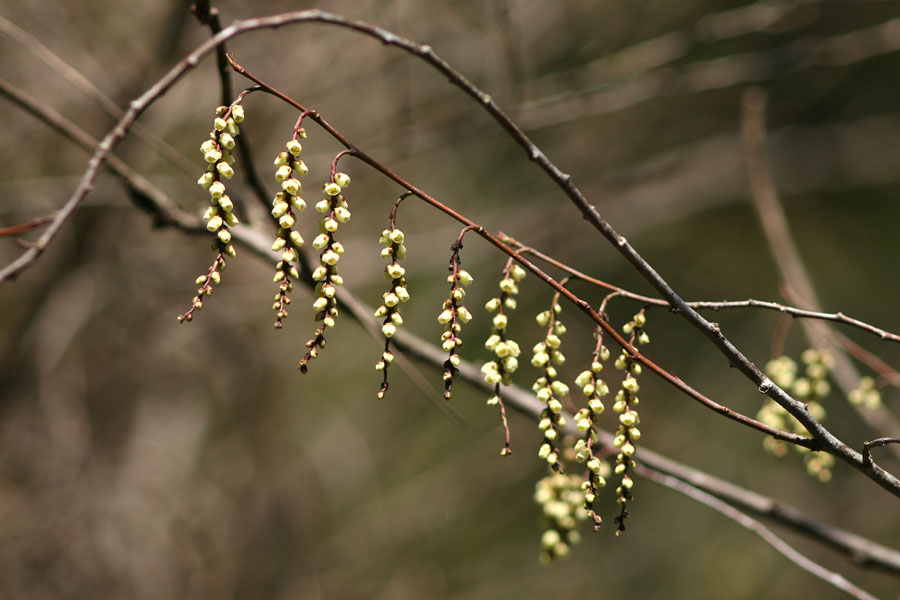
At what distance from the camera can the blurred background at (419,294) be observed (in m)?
3.90

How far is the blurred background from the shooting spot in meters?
3.90

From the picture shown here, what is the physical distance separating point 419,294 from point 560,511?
4.31m

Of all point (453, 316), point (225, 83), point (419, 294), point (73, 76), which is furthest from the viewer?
point (419, 294)

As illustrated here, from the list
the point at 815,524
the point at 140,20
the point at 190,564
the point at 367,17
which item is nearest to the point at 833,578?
the point at 815,524

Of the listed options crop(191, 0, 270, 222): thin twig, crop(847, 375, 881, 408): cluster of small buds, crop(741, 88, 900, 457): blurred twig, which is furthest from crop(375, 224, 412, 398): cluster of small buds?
crop(741, 88, 900, 457): blurred twig

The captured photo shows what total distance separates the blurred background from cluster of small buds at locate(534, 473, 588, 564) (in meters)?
1.82

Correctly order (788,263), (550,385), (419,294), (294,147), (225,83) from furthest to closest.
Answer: (419,294)
(788,263)
(225,83)
(550,385)
(294,147)

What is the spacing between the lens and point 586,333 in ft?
16.4

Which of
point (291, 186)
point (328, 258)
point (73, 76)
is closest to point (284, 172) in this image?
point (291, 186)

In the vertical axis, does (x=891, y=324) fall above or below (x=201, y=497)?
above

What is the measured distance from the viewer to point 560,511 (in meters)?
1.99

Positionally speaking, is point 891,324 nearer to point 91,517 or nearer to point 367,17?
point 367,17

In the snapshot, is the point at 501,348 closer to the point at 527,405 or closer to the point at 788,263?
the point at 527,405

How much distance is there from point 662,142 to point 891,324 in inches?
78.6
